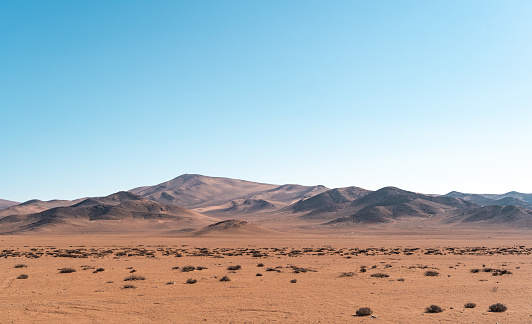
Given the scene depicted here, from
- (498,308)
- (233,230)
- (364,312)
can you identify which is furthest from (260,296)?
(233,230)

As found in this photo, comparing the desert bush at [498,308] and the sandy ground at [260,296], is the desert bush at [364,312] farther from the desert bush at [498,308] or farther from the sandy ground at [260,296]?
the desert bush at [498,308]

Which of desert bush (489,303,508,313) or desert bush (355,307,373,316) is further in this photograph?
desert bush (489,303,508,313)

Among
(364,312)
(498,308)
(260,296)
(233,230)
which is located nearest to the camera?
(364,312)

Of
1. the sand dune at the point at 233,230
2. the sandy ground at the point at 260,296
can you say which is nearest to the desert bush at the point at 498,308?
the sandy ground at the point at 260,296

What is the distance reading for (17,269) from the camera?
2964cm

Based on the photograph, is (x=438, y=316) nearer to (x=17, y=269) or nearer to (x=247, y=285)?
(x=247, y=285)

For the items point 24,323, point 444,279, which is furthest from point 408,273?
point 24,323

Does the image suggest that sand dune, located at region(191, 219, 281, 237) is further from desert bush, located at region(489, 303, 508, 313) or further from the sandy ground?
desert bush, located at region(489, 303, 508, 313)

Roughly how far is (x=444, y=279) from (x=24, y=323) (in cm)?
2089

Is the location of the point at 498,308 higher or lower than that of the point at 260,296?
higher

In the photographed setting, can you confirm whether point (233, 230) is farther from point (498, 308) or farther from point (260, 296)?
point (498, 308)

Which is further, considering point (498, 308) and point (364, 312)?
point (498, 308)

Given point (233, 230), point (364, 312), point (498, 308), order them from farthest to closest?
point (233, 230) → point (498, 308) → point (364, 312)

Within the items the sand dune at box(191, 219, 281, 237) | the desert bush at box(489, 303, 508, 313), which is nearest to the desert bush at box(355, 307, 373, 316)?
the desert bush at box(489, 303, 508, 313)
